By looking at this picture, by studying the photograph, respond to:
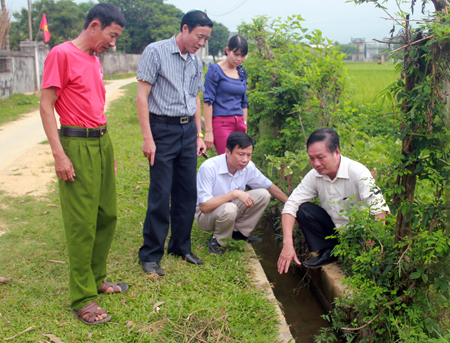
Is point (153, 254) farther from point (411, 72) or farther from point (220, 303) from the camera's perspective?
point (411, 72)

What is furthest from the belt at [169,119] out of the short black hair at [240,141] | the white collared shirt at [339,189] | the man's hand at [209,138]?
the white collared shirt at [339,189]

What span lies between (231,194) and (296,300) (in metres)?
1.02

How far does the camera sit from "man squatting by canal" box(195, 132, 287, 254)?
10.9 ft

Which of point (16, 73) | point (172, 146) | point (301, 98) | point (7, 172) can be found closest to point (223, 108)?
point (301, 98)

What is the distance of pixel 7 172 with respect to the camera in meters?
5.46

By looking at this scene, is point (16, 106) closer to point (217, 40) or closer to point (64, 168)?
point (64, 168)

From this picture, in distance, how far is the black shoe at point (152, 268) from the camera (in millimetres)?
3012

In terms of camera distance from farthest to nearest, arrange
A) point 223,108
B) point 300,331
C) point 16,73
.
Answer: point 16,73
point 223,108
point 300,331

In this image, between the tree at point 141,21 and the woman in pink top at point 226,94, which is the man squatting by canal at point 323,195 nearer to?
the woman in pink top at point 226,94

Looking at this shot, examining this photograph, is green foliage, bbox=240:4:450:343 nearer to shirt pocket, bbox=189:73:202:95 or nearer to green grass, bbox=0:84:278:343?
green grass, bbox=0:84:278:343

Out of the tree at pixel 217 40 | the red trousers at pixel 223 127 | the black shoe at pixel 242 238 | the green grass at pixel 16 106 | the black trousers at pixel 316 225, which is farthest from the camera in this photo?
the tree at pixel 217 40

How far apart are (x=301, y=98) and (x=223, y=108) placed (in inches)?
35.8

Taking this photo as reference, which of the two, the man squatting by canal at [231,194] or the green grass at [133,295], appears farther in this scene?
the man squatting by canal at [231,194]

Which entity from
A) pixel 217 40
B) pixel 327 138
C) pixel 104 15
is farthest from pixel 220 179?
pixel 217 40
